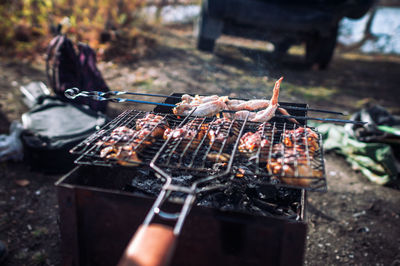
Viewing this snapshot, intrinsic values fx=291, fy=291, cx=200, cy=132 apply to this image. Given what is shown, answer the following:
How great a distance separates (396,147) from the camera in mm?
4223

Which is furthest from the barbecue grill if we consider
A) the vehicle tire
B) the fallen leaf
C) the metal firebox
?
the vehicle tire

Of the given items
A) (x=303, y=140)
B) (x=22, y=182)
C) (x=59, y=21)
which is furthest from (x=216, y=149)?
(x=59, y=21)

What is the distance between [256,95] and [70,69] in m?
2.94

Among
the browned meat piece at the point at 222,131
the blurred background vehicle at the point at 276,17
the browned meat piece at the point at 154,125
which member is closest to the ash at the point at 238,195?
the browned meat piece at the point at 222,131

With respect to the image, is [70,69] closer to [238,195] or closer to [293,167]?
[238,195]

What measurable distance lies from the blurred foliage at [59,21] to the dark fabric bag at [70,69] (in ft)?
11.9

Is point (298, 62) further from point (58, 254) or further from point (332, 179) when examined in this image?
point (58, 254)

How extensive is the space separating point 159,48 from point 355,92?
5475mm

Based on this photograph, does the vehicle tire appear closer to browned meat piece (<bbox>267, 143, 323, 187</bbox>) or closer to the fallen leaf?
browned meat piece (<bbox>267, 143, 323, 187</bbox>)

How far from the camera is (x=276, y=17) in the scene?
669 cm

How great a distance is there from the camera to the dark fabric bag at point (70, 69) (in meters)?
4.51

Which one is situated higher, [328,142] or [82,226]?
[328,142]

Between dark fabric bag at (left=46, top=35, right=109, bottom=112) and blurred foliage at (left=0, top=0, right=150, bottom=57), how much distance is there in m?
3.62

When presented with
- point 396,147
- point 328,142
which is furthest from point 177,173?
point 396,147
